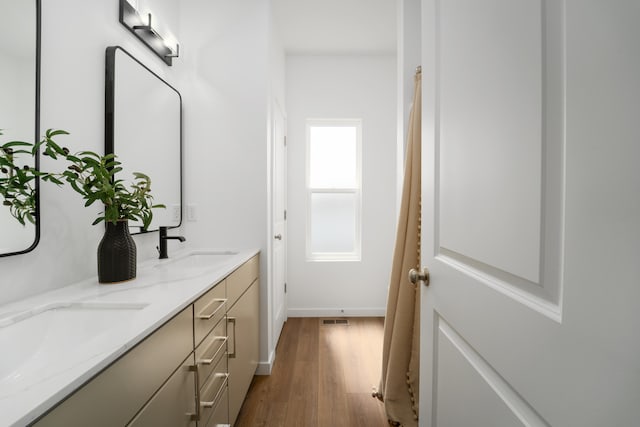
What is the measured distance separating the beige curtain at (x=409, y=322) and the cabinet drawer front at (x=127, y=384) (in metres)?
1.11

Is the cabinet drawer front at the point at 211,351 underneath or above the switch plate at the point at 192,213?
underneath

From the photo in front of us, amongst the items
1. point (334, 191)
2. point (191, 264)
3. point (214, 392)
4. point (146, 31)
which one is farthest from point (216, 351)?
point (334, 191)

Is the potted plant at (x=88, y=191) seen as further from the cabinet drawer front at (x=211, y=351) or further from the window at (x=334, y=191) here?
the window at (x=334, y=191)

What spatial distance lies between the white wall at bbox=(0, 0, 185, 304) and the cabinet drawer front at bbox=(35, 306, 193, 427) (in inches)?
22.1

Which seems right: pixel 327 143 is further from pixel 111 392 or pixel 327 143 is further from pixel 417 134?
pixel 111 392

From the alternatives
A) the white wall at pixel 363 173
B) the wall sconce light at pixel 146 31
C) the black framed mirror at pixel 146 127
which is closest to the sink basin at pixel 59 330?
the black framed mirror at pixel 146 127

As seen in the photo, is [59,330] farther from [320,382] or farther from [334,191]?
[334,191]

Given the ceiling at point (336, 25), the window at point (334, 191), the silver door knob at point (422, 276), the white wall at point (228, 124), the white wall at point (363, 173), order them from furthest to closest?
1. the window at point (334, 191)
2. the white wall at point (363, 173)
3. the ceiling at point (336, 25)
4. the white wall at point (228, 124)
5. the silver door knob at point (422, 276)

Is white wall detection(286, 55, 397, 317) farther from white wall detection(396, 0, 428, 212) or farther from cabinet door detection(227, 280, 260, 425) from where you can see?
white wall detection(396, 0, 428, 212)

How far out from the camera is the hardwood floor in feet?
5.65

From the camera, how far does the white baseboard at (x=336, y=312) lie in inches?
128

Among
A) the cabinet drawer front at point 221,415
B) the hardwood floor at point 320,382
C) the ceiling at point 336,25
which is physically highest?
the ceiling at point 336,25

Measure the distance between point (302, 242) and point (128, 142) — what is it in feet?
6.52

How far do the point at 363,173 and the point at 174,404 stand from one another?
2.69 m
